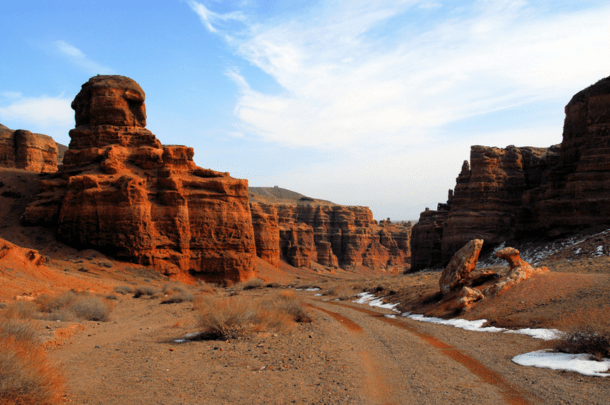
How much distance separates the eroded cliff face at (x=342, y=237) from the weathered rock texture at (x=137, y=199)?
43745mm

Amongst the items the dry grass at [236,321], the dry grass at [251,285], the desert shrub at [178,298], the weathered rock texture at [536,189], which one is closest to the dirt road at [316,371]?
the dry grass at [236,321]

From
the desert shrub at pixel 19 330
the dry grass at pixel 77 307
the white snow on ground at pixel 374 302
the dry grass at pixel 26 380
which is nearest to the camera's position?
the dry grass at pixel 26 380

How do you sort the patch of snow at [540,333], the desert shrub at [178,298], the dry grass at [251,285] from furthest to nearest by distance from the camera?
the dry grass at [251,285], the desert shrub at [178,298], the patch of snow at [540,333]

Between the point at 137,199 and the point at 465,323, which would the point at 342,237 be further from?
the point at 465,323

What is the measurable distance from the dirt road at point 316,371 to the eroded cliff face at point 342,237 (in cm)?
7248

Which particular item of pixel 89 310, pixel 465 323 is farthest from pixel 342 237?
pixel 89 310

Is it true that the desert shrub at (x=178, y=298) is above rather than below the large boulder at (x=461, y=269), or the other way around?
below

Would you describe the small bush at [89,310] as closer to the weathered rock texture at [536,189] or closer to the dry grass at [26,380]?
the dry grass at [26,380]

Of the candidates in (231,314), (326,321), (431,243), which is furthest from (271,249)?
(231,314)

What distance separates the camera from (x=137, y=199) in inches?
1369

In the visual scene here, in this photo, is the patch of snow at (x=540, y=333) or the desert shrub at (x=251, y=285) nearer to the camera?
the patch of snow at (x=540, y=333)

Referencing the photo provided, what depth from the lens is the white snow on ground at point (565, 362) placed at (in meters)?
7.07

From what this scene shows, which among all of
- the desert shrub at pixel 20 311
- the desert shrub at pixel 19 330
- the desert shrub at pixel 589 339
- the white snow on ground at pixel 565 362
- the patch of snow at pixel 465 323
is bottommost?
the patch of snow at pixel 465 323

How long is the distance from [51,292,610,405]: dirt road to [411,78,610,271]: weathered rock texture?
96.5ft
